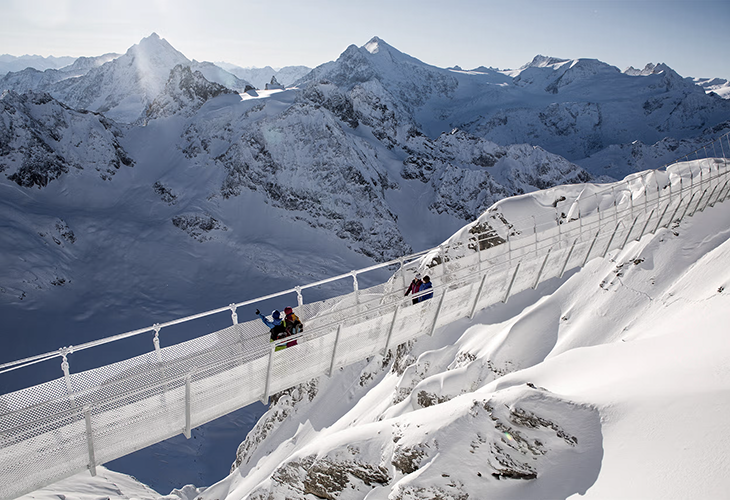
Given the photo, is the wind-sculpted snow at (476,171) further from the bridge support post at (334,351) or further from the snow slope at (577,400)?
the bridge support post at (334,351)

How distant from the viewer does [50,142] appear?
89375mm

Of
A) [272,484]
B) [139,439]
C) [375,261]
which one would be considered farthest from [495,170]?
[139,439]

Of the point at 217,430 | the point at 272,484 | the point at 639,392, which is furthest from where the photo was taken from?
the point at 217,430

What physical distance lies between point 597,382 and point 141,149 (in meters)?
108

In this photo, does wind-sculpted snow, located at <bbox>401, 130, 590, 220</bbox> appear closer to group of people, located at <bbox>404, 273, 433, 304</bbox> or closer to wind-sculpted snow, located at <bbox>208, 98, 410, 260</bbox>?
wind-sculpted snow, located at <bbox>208, 98, 410, 260</bbox>

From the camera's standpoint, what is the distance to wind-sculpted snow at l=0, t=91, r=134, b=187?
82812 mm

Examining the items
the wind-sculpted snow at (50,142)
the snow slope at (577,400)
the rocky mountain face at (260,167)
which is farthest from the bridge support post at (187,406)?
the wind-sculpted snow at (50,142)

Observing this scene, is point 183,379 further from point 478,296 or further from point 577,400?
point 577,400

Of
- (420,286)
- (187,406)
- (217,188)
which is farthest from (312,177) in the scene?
(187,406)

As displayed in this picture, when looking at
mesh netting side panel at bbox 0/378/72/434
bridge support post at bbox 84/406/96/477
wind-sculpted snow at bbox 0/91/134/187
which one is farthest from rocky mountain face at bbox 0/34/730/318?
Answer: bridge support post at bbox 84/406/96/477

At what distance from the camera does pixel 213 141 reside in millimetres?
100000

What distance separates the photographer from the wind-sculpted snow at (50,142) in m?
A: 82.8

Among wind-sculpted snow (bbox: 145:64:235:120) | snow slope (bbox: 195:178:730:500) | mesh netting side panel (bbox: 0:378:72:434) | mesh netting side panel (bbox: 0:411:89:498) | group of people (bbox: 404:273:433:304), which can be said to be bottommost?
snow slope (bbox: 195:178:730:500)

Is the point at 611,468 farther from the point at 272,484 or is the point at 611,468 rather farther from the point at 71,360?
the point at 71,360
